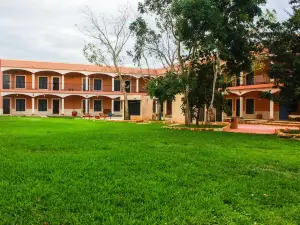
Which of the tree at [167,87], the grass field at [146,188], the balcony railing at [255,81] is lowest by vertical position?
the grass field at [146,188]

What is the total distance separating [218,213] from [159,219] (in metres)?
0.68

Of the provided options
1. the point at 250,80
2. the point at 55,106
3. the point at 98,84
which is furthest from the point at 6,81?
the point at 250,80

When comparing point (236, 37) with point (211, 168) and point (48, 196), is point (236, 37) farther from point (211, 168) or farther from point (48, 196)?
point (48, 196)

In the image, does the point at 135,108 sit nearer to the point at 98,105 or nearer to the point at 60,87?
the point at 98,105

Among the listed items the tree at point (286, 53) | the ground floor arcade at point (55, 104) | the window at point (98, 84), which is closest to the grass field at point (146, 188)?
the tree at point (286, 53)

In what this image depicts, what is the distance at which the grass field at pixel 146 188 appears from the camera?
3.34 meters

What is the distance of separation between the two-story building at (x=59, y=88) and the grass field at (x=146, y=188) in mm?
28287

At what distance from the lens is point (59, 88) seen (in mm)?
38562

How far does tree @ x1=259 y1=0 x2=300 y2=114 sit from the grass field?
259 inches

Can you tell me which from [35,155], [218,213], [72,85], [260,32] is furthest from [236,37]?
[72,85]

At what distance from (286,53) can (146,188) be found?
10459 millimetres

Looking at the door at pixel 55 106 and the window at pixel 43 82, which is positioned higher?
the window at pixel 43 82

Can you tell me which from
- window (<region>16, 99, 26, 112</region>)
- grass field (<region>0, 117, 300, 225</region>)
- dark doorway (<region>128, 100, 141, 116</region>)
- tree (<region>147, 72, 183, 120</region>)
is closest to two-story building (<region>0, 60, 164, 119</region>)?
window (<region>16, 99, 26, 112</region>)

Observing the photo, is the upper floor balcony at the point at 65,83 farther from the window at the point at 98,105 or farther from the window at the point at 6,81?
the window at the point at 98,105
